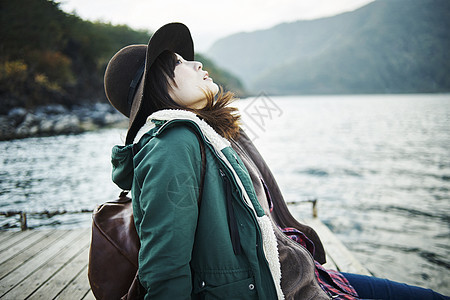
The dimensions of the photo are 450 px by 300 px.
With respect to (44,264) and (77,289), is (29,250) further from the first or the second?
(77,289)

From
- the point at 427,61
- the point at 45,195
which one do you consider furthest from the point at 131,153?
the point at 427,61

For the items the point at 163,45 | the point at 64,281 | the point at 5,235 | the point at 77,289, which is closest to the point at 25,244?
the point at 5,235

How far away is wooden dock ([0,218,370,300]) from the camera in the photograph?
2562mm

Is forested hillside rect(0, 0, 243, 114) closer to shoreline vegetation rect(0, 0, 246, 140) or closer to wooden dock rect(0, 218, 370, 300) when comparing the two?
shoreline vegetation rect(0, 0, 246, 140)

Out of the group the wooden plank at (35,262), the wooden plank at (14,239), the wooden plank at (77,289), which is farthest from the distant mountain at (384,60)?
the wooden plank at (77,289)

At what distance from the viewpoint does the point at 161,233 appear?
1.00 m

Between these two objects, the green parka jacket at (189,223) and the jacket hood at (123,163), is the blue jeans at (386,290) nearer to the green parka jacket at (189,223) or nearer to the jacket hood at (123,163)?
the green parka jacket at (189,223)

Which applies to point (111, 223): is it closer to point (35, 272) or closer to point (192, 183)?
point (192, 183)

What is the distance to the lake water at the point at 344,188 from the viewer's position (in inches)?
216

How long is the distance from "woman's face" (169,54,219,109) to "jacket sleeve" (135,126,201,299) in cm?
35

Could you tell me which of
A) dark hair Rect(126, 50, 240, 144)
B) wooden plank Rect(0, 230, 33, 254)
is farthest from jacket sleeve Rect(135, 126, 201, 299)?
wooden plank Rect(0, 230, 33, 254)

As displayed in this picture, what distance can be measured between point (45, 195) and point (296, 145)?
50.7 ft

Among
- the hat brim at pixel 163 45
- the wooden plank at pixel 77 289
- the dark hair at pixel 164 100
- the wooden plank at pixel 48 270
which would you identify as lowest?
the wooden plank at pixel 48 270

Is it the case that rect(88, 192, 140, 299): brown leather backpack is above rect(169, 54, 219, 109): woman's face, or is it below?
below
